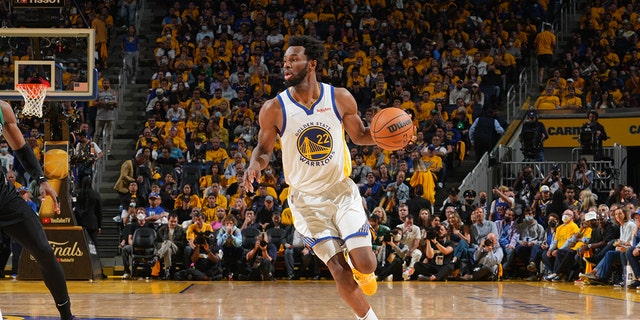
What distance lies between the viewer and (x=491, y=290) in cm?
1260

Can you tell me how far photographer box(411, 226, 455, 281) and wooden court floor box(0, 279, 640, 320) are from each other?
2.06 feet

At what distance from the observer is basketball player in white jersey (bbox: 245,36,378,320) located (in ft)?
21.0

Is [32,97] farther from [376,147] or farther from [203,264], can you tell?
[376,147]

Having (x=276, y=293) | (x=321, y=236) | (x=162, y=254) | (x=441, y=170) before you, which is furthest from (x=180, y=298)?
(x=441, y=170)

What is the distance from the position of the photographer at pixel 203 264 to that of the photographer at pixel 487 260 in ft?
13.6

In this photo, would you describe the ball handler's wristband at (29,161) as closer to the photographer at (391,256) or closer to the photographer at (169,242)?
the photographer at (169,242)

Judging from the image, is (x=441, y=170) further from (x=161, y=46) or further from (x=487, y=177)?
(x=161, y=46)

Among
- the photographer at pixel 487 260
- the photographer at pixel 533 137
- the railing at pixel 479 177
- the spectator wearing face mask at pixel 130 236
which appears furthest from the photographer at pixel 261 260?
the photographer at pixel 533 137

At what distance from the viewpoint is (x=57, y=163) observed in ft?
45.3

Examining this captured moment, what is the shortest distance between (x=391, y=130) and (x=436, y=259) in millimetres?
8812

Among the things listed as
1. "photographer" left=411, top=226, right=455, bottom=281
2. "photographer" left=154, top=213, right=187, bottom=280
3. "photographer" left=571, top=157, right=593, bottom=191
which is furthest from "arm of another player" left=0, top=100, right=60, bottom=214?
"photographer" left=571, top=157, right=593, bottom=191

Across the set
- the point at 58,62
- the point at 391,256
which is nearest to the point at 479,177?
the point at 391,256

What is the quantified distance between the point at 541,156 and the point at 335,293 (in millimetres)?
7579

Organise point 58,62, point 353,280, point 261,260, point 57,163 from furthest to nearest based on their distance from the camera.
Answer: point 261,260 < point 58,62 < point 57,163 < point 353,280
